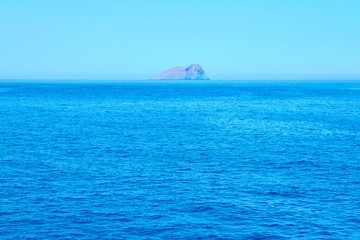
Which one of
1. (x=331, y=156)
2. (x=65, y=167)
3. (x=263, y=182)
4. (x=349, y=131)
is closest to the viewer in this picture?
(x=263, y=182)

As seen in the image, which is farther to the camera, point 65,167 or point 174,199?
point 65,167

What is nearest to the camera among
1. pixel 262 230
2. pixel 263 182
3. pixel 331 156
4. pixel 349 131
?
pixel 262 230

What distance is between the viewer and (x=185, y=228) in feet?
97.1

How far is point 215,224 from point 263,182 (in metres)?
11.1

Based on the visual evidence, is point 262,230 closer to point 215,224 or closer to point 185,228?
point 215,224

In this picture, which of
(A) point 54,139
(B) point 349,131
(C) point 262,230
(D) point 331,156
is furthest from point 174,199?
(B) point 349,131

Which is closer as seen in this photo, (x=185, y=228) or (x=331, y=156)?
(x=185, y=228)

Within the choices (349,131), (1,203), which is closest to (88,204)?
(1,203)

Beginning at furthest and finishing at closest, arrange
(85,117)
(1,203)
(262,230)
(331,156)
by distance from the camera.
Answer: (85,117) → (331,156) → (1,203) → (262,230)

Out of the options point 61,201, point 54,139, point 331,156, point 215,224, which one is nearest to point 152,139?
point 54,139

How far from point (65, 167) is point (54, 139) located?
18.6 m

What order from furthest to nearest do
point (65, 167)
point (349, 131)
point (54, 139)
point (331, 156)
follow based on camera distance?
point (349, 131) < point (54, 139) < point (331, 156) < point (65, 167)

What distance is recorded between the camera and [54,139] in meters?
62.2

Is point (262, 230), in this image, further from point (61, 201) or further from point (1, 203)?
point (1, 203)
